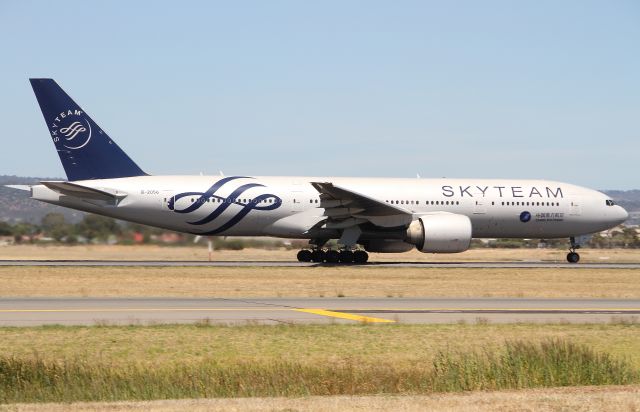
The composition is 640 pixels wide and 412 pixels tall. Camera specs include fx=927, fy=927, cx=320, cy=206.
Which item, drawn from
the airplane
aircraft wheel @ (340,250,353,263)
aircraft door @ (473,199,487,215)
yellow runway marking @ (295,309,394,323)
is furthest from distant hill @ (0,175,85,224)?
yellow runway marking @ (295,309,394,323)

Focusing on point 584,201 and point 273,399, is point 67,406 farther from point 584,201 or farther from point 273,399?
point 584,201

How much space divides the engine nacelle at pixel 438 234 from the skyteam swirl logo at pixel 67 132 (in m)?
14.8

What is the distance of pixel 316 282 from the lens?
30.8 m

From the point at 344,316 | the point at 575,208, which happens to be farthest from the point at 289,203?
the point at 344,316

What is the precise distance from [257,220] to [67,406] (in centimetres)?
3003

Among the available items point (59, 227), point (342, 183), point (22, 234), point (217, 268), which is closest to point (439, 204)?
point (342, 183)

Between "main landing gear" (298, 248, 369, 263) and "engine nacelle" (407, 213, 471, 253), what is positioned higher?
"engine nacelle" (407, 213, 471, 253)

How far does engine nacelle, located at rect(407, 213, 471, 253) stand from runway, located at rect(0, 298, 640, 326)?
13680 mm

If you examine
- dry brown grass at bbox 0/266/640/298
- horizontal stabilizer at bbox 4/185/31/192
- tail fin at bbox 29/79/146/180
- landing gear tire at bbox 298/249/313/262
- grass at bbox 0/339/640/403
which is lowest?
grass at bbox 0/339/640/403

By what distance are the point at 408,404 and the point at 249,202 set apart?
29.9 meters

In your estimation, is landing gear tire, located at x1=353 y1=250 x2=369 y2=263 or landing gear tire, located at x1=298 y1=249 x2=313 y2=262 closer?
landing gear tire, located at x1=353 y1=250 x2=369 y2=263

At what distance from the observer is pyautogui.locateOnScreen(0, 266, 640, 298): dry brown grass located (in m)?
26.9

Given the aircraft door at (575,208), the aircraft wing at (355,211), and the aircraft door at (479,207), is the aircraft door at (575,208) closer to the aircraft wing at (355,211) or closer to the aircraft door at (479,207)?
the aircraft door at (479,207)

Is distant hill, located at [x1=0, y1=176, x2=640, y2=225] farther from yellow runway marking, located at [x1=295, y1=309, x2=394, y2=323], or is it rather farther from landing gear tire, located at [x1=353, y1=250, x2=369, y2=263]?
yellow runway marking, located at [x1=295, y1=309, x2=394, y2=323]
